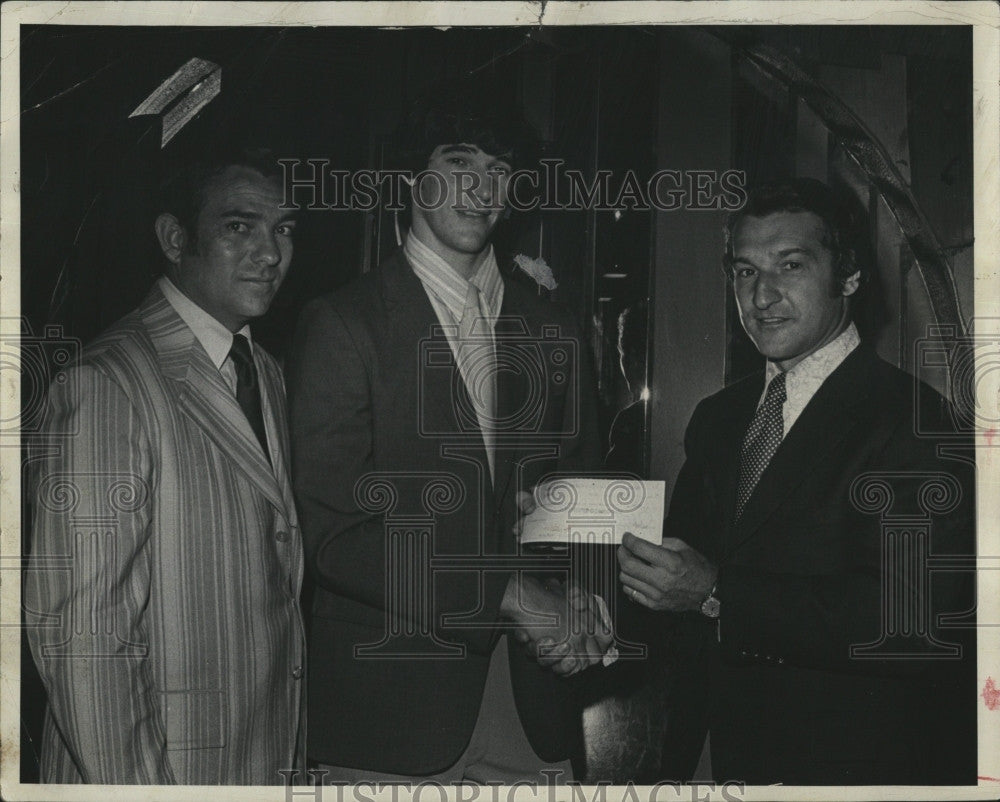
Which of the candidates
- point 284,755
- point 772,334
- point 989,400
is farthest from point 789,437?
point 284,755

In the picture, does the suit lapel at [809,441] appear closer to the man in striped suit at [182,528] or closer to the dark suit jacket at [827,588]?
the dark suit jacket at [827,588]

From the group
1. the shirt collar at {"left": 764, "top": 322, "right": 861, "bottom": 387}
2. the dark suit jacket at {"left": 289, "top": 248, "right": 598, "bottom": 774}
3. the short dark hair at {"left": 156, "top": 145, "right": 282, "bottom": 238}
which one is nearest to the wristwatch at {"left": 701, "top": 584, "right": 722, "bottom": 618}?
the dark suit jacket at {"left": 289, "top": 248, "right": 598, "bottom": 774}

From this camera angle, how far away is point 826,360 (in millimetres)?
2756

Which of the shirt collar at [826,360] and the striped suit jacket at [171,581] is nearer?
the striped suit jacket at [171,581]

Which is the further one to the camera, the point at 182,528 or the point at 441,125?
the point at 441,125

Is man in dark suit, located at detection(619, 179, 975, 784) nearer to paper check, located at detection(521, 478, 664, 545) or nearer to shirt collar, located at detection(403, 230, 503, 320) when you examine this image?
paper check, located at detection(521, 478, 664, 545)

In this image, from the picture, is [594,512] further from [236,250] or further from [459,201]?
[236,250]

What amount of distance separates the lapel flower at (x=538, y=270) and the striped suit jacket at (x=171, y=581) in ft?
2.09

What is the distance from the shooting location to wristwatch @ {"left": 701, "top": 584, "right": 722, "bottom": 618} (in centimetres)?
271

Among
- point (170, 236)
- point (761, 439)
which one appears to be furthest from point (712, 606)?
point (170, 236)

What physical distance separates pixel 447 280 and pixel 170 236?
0.66 meters

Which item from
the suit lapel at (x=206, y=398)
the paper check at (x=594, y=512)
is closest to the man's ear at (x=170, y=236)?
the suit lapel at (x=206, y=398)

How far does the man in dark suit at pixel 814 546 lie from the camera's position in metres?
2.70

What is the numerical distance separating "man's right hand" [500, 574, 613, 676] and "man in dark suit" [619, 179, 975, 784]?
4.8 inches
